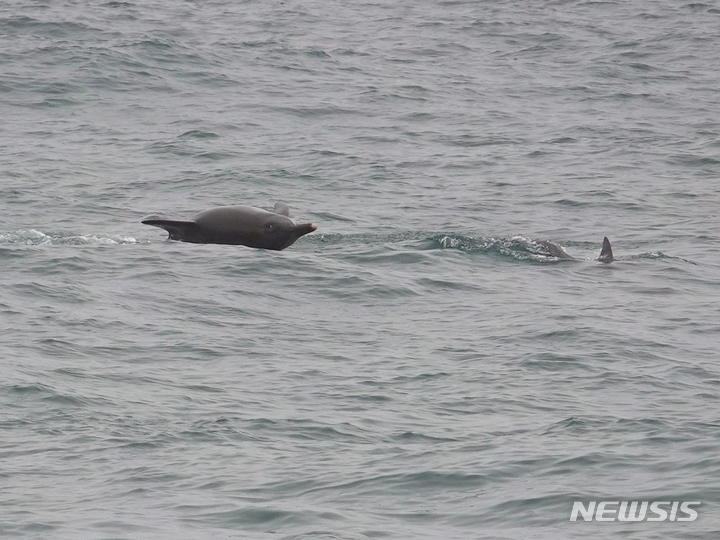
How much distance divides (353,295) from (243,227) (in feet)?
8.20

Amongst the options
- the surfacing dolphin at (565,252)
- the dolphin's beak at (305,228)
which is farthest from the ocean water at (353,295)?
the dolphin's beak at (305,228)

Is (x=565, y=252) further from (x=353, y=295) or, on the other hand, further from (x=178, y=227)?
(x=178, y=227)

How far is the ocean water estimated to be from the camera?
10820 millimetres

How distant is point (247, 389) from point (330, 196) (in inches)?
469

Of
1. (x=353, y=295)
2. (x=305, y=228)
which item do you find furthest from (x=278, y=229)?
(x=353, y=295)

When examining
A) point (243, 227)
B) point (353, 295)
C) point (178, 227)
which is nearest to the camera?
point (353, 295)

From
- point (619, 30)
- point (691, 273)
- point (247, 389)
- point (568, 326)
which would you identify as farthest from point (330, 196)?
point (619, 30)

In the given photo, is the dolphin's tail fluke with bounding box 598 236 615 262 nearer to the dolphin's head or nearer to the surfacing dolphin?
the surfacing dolphin

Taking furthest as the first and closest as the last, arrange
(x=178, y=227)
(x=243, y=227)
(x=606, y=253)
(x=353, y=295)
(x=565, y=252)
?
1. (x=565, y=252)
2. (x=606, y=253)
3. (x=178, y=227)
4. (x=243, y=227)
5. (x=353, y=295)

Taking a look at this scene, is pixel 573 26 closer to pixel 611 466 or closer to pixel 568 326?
pixel 568 326

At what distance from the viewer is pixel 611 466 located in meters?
11.3

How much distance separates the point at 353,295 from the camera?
17.9 meters

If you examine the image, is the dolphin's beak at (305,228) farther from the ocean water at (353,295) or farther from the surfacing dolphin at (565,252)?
the surfacing dolphin at (565,252)

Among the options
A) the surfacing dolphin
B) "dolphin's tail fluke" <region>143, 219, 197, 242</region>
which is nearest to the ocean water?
the surfacing dolphin
